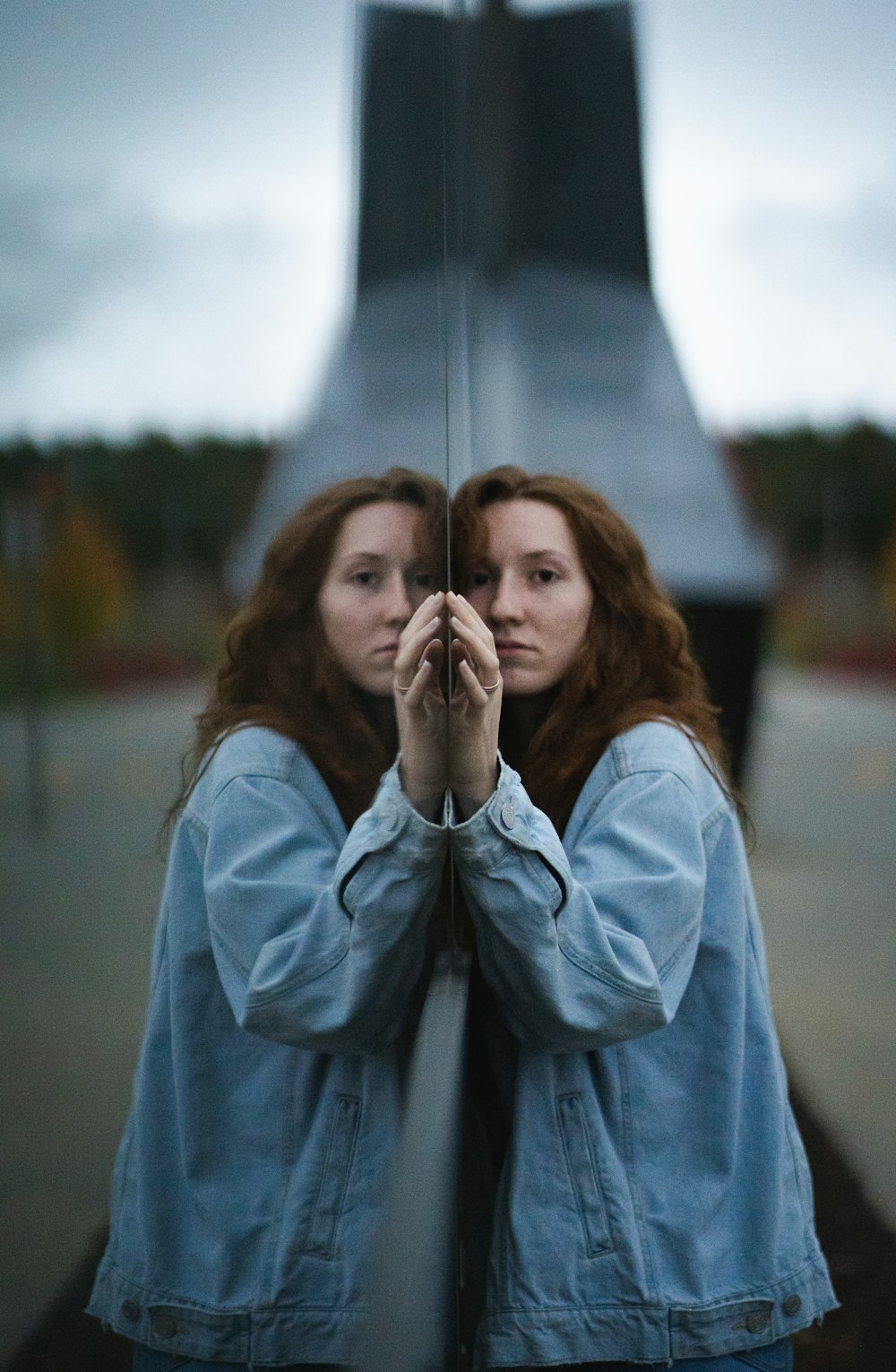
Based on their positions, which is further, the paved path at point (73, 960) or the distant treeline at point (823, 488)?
the distant treeline at point (823, 488)

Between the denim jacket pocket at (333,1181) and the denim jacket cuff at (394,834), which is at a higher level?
Result: the denim jacket cuff at (394,834)

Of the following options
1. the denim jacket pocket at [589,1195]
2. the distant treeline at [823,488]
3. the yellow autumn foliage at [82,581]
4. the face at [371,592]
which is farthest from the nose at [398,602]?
the distant treeline at [823,488]

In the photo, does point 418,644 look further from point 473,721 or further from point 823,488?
point 823,488

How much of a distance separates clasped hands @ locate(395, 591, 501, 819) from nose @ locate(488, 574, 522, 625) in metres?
0.15

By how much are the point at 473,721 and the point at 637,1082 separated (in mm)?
315

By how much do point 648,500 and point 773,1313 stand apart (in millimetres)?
1361

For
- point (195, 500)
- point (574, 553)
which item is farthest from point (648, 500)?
point (195, 500)

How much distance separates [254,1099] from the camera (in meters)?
0.72

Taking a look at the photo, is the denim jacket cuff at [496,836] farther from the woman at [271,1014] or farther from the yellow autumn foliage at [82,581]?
the yellow autumn foliage at [82,581]

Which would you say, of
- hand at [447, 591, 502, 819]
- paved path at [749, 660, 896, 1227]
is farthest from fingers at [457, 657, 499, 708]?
paved path at [749, 660, 896, 1227]

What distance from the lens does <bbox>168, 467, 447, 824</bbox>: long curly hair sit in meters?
0.70

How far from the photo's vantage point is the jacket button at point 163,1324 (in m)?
0.70

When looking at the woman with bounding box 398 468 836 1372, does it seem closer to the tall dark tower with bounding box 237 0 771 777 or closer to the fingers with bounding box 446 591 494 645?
the fingers with bounding box 446 591 494 645

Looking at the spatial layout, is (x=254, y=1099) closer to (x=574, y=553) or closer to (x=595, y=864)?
(x=595, y=864)
